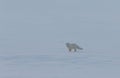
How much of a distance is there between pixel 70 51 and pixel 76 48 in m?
0.19

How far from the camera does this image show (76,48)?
1044 cm

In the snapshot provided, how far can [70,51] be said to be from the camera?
1044 cm
